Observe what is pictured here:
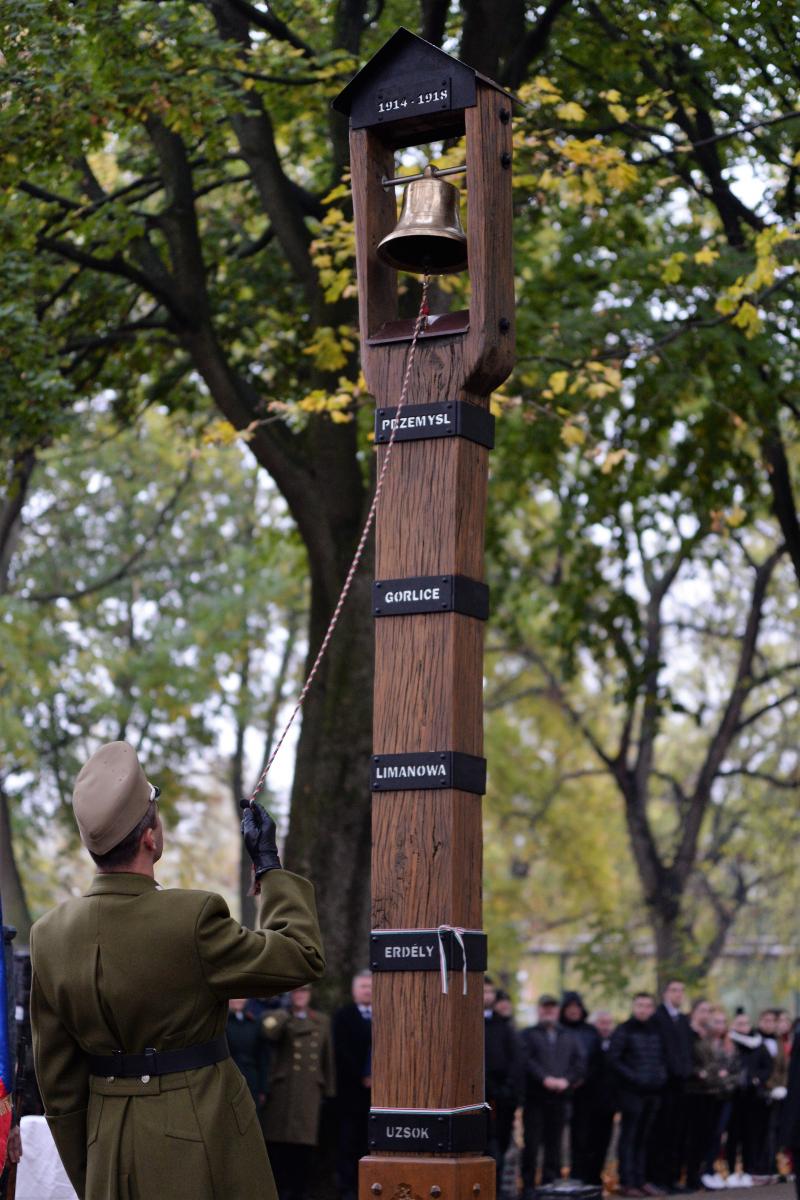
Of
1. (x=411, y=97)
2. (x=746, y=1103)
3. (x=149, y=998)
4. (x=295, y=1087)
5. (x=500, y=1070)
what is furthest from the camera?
(x=746, y=1103)

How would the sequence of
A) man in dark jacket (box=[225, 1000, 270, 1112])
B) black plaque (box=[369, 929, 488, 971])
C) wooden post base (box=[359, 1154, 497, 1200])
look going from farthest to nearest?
man in dark jacket (box=[225, 1000, 270, 1112]) < black plaque (box=[369, 929, 488, 971]) < wooden post base (box=[359, 1154, 497, 1200])

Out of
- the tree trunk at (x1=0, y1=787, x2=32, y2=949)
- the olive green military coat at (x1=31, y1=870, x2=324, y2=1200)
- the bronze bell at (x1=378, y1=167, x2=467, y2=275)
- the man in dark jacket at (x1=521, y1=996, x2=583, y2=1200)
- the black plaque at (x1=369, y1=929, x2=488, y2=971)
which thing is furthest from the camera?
the tree trunk at (x1=0, y1=787, x2=32, y2=949)

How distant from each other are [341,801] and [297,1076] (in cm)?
234

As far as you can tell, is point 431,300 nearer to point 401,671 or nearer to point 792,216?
point 792,216

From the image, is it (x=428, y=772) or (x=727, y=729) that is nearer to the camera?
(x=428, y=772)

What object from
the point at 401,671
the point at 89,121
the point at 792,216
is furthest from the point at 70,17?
the point at 401,671

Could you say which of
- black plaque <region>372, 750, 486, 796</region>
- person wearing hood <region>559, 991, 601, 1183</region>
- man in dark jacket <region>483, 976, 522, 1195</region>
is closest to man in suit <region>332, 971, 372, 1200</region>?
man in dark jacket <region>483, 976, 522, 1195</region>

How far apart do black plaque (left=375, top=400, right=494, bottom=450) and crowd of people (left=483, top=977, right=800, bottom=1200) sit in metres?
9.89

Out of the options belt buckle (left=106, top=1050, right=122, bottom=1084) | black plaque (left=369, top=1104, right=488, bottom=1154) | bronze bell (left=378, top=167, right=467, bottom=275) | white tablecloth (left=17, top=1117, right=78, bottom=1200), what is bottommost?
white tablecloth (left=17, top=1117, right=78, bottom=1200)

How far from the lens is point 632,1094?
17359 mm

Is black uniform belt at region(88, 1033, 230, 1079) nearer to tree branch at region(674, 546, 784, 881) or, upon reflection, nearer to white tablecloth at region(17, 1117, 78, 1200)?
white tablecloth at region(17, 1117, 78, 1200)

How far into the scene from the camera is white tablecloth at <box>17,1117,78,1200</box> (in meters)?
10.7

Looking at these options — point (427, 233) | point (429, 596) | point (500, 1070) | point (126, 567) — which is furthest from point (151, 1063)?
point (126, 567)

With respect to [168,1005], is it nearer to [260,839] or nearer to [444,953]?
[260,839]
